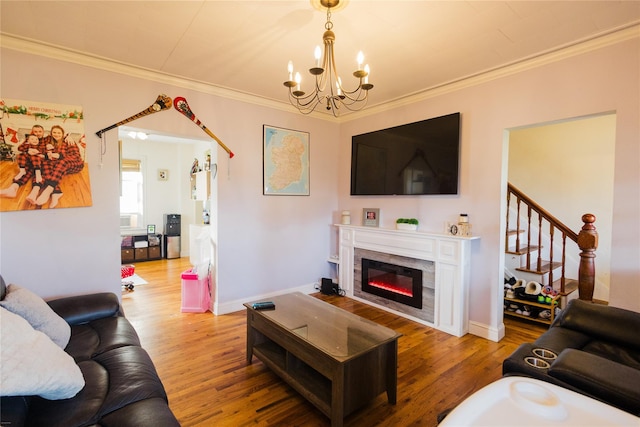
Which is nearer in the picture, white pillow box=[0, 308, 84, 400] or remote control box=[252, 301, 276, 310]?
white pillow box=[0, 308, 84, 400]

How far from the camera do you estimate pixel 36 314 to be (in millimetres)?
1740

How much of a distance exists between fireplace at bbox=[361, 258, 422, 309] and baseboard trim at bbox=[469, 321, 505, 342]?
1.76 feet

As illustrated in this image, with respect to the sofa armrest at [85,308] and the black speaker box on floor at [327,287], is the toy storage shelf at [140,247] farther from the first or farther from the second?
the sofa armrest at [85,308]

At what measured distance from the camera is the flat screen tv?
3.19 metres

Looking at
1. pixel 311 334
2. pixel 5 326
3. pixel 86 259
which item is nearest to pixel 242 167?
pixel 86 259

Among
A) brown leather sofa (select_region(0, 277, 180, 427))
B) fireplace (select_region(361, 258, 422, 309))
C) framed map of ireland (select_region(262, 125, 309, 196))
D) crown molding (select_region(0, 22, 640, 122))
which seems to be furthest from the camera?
framed map of ireland (select_region(262, 125, 309, 196))

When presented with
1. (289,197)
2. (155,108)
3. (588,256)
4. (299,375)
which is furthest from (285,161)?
(588,256)

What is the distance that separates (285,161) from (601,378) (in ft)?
11.3

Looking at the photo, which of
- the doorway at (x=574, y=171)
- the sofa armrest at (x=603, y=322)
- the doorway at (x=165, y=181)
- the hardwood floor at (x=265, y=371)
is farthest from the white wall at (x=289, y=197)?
the doorway at (x=165, y=181)

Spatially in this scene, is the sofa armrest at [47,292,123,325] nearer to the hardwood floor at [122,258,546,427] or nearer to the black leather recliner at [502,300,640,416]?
→ the hardwood floor at [122,258,546,427]

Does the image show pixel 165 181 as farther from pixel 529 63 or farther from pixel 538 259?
pixel 538 259

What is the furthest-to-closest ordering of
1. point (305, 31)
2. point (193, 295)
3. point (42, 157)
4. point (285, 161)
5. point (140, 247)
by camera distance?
point (140, 247) → point (285, 161) → point (193, 295) → point (42, 157) → point (305, 31)

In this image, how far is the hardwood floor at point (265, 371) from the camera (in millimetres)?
1894

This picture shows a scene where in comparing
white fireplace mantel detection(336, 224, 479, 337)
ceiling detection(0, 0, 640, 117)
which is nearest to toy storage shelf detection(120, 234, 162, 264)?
ceiling detection(0, 0, 640, 117)
